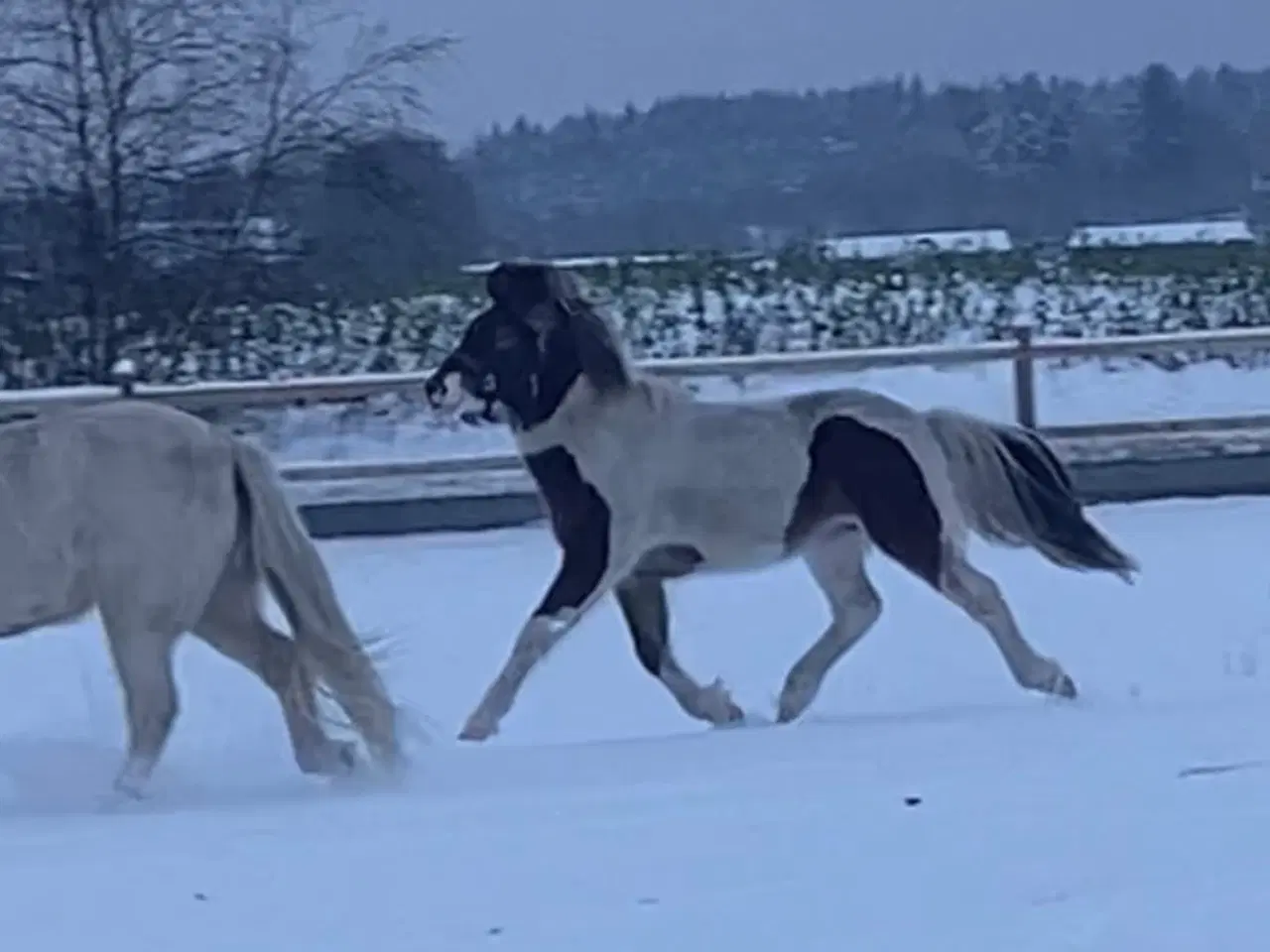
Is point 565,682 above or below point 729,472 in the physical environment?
below

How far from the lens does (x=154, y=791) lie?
5.63m

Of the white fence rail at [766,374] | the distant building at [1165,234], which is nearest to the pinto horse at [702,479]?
the white fence rail at [766,374]

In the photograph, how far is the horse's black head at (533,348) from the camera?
6645 millimetres

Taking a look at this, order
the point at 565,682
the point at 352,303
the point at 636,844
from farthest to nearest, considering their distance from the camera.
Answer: the point at 352,303 → the point at 565,682 → the point at 636,844

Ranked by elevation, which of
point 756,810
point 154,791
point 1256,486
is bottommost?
point 1256,486

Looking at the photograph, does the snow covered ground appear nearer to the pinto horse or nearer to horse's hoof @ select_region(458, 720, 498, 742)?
horse's hoof @ select_region(458, 720, 498, 742)

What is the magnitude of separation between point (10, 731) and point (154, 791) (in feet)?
5.75

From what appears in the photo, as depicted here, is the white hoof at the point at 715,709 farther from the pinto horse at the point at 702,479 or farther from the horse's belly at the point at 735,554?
the horse's belly at the point at 735,554

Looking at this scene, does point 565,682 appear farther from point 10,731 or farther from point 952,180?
point 952,180

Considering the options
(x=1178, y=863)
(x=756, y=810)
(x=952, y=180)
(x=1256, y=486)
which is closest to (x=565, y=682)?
(x=756, y=810)

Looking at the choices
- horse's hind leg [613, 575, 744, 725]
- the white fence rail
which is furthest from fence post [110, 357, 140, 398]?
horse's hind leg [613, 575, 744, 725]

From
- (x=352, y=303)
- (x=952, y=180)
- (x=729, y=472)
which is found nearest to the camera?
(x=729, y=472)

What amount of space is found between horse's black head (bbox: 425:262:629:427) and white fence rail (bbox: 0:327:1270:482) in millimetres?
6298

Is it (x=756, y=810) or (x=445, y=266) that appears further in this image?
(x=445, y=266)
